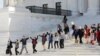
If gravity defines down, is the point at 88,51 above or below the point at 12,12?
below

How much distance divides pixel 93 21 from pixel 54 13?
20.6 feet

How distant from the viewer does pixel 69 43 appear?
95.4ft

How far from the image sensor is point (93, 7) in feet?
157

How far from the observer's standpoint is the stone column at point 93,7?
47.2m

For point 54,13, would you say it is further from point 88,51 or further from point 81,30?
point 88,51

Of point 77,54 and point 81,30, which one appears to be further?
point 81,30

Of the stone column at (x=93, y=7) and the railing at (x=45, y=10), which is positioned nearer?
the railing at (x=45, y=10)

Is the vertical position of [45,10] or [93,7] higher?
[93,7]

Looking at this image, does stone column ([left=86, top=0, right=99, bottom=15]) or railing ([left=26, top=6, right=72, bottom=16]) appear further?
stone column ([left=86, top=0, right=99, bottom=15])

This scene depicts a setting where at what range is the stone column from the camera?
155 feet

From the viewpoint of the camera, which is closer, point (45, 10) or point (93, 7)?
point (45, 10)

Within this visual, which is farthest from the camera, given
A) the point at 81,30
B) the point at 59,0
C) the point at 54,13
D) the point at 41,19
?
the point at 59,0

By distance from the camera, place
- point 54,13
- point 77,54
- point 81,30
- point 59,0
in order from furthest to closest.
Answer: point 59,0 → point 54,13 → point 81,30 → point 77,54

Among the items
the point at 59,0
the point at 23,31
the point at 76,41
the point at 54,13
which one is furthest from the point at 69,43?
the point at 59,0
